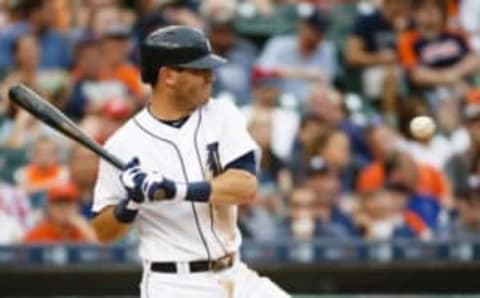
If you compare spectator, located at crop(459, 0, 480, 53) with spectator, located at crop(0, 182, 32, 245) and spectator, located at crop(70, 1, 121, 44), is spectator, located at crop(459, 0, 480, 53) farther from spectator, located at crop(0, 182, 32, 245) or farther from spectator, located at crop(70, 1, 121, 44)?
spectator, located at crop(0, 182, 32, 245)

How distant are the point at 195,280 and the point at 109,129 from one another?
435 cm

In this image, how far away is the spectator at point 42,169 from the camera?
10.1 metres

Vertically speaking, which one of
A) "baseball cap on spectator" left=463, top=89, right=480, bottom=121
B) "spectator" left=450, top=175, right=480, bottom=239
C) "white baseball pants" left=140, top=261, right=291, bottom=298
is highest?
"white baseball pants" left=140, top=261, right=291, bottom=298

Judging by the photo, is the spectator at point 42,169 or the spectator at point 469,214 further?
the spectator at point 42,169

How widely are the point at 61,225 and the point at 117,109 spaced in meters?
1.09

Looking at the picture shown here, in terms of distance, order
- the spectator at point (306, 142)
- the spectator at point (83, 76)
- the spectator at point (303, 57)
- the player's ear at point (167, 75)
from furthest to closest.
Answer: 1. the spectator at point (303, 57)
2. the spectator at point (83, 76)
3. the spectator at point (306, 142)
4. the player's ear at point (167, 75)

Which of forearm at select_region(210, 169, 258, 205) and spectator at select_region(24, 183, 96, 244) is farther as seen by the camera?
spectator at select_region(24, 183, 96, 244)

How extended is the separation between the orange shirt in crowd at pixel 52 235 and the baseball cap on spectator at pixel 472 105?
266cm

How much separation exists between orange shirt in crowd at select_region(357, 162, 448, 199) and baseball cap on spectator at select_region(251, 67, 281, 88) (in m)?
1.01

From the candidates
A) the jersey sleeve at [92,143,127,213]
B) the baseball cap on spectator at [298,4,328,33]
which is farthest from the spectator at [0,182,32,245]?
the jersey sleeve at [92,143,127,213]

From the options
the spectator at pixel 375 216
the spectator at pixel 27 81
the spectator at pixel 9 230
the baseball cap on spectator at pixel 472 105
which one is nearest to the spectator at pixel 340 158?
the spectator at pixel 375 216

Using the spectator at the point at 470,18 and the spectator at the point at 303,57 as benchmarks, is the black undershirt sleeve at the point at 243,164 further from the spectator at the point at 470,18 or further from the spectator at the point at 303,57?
the spectator at the point at 470,18

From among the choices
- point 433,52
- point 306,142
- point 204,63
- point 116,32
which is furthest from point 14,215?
point 204,63

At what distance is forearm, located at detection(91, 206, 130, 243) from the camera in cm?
604
